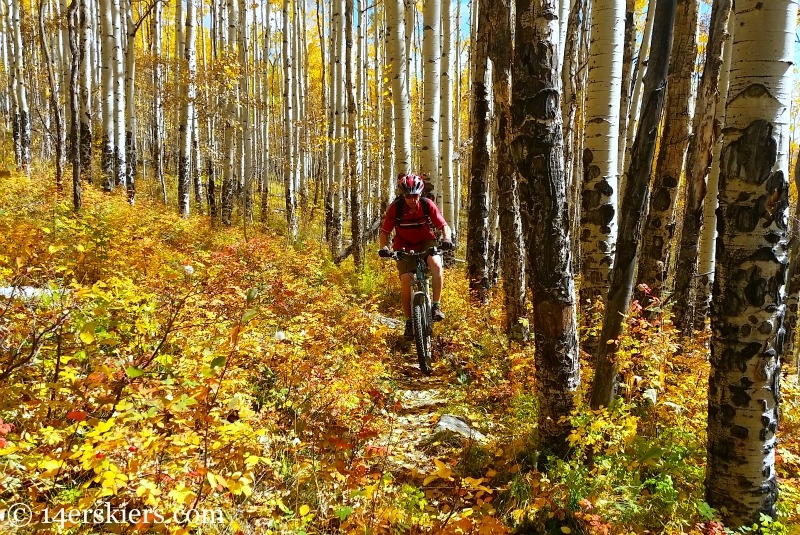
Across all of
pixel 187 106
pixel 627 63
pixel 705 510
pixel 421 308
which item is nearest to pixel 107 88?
pixel 187 106

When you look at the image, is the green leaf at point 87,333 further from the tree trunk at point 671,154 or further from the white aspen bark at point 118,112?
the white aspen bark at point 118,112

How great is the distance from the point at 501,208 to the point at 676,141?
2.05 metres

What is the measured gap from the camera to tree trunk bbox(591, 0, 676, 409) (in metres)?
3.05

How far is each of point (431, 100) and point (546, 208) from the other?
16.2ft

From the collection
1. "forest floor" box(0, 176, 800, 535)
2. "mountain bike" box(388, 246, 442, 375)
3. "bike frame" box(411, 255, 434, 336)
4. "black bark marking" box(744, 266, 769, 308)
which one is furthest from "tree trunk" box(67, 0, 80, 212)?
"black bark marking" box(744, 266, 769, 308)

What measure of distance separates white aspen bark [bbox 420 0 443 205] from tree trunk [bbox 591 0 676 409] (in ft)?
13.7

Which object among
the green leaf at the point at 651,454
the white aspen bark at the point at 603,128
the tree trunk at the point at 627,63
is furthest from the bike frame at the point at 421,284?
the tree trunk at the point at 627,63

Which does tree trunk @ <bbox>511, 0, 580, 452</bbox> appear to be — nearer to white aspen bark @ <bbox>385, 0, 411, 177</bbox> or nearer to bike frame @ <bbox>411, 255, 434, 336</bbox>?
bike frame @ <bbox>411, 255, 434, 336</bbox>

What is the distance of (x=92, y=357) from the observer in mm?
3166

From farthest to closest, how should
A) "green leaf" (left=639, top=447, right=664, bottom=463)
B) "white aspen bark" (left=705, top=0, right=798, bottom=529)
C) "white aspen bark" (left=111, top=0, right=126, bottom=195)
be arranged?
1. "white aspen bark" (left=111, top=0, right=126, bottom=195)
2. "green leaf" (left=639, top=447, right=664, bottom=463)
3. "white aspen bark" (left=705, top=0, right=798, bottom=529)

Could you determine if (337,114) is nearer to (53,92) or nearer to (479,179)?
(53,92)

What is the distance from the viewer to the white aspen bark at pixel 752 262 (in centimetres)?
227

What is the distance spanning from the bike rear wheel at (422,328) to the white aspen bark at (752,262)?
336 cm

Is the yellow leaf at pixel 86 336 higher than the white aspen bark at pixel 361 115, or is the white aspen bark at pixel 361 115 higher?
the white aspen bark at pixel 361 115
